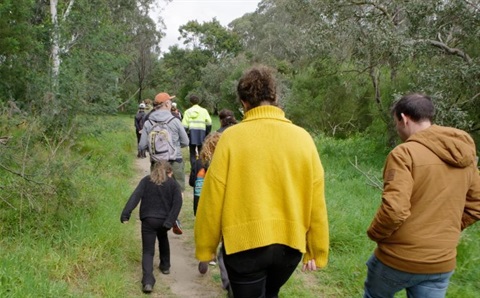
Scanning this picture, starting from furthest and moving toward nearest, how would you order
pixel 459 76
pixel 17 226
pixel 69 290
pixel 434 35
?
pixel 434 35 < pixel 459 76 < pixel 17 226 < pixel 69 290

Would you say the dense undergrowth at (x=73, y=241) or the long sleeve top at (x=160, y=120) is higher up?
the long sleeve top at (x=160, y=120)

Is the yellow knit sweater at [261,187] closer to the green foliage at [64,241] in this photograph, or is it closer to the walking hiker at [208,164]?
the walking hiker at [208,164]

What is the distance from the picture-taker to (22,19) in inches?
379

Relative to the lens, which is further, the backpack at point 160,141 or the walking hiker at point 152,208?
the backpack at point 160,141

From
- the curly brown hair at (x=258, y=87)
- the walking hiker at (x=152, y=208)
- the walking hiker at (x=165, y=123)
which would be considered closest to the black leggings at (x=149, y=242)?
the walking hiker at (x=152, y=208)

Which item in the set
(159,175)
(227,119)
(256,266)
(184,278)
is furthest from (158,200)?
(256,266)

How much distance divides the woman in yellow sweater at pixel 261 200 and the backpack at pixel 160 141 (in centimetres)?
339

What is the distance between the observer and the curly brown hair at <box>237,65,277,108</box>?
2545 millimetres

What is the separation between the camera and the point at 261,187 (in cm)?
238

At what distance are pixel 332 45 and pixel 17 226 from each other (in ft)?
30.2

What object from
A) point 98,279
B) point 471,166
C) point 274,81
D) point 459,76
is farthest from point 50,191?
point 459,76

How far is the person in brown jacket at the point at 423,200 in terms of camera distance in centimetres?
246

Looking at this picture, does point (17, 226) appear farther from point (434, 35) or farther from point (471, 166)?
point (434, 35)

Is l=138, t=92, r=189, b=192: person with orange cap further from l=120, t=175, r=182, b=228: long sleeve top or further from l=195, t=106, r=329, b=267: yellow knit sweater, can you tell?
l=195, t=106, r=329, b=267: yellow knit sweater
